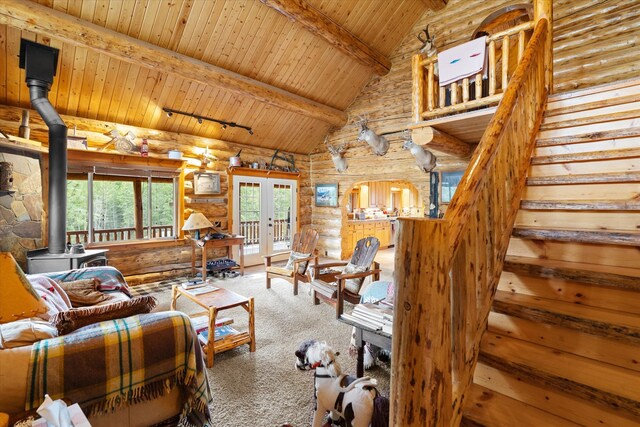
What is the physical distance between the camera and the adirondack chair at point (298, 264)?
4.38 meters

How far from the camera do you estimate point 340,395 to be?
5.23 ft

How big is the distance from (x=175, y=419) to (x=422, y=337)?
154 cm

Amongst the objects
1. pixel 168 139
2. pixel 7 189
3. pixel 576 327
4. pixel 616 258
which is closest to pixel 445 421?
pixel 576 327

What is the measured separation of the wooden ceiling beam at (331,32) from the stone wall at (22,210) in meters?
3.77

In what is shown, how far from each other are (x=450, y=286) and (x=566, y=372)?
0.74 meters

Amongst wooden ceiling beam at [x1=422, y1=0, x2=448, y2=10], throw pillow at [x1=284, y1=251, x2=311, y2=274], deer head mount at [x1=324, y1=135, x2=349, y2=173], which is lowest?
throw pillow at [x1=284, y1=251, x2=311, y2=274]

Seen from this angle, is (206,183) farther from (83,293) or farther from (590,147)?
(590,147)

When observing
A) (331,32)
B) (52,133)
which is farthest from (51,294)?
(331,32)

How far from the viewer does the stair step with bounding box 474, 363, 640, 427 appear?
110cm

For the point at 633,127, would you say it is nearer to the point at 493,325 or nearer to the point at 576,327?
the point at 576,327

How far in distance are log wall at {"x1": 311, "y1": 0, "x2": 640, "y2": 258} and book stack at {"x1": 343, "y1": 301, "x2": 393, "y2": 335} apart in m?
3.72

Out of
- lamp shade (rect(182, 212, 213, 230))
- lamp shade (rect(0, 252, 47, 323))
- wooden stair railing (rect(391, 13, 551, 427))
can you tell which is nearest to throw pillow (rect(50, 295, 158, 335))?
lamp shade (rect(0, 252, 47, 323))

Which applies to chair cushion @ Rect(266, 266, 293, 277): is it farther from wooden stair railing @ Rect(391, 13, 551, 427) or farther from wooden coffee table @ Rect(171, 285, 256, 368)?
wooden stair railing @ Rect(391, 13, 551, 427)

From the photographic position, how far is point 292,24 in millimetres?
4922
